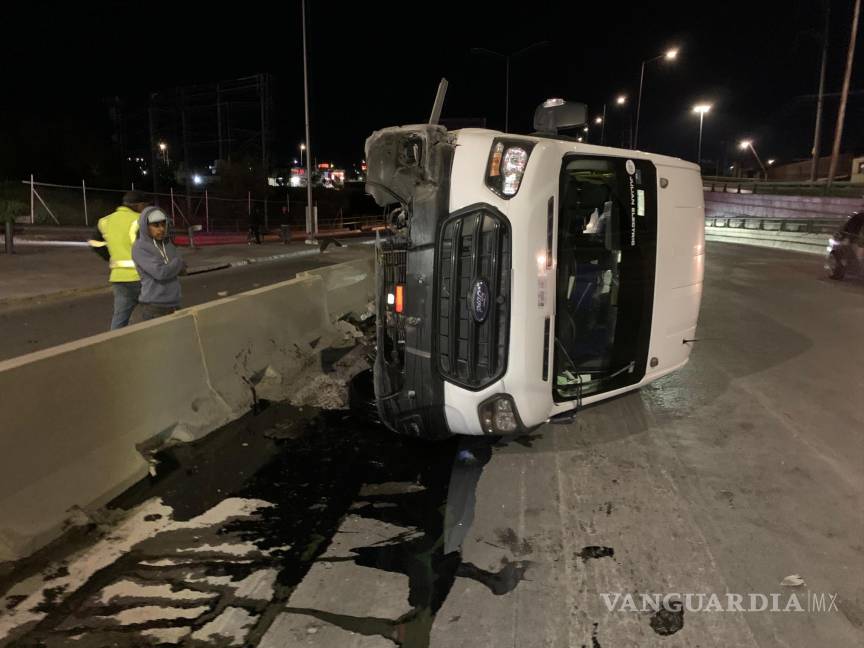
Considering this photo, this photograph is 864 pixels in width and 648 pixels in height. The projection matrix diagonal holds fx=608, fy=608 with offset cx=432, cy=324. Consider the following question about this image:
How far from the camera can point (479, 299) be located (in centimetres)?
367

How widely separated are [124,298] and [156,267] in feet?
3.14

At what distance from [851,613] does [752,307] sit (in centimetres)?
891

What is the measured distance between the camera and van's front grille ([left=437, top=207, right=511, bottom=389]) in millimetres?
3625

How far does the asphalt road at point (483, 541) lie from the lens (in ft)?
9.14

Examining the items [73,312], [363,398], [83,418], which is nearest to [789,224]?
[363,398]

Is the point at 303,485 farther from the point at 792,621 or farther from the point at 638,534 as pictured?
the point at 792,621

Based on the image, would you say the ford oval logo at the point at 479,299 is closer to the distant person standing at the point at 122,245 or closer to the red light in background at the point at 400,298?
the red light in background at the point at 400,298

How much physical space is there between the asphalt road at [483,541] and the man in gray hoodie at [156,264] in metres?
1.37

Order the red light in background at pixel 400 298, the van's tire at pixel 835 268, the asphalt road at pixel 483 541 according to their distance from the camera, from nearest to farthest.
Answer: the asphalt road at pixel 483 541 < the red light in background at pixel 400 298 < the van's tire at pixel 835 268

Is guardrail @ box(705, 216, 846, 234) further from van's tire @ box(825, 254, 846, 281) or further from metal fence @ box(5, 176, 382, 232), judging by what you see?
metal fence @ box(5, 176, 382, 232)

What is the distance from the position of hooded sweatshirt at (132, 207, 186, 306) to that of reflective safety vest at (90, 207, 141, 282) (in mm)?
400

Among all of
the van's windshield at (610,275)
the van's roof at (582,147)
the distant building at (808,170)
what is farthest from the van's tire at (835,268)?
the distant building at (808,170)

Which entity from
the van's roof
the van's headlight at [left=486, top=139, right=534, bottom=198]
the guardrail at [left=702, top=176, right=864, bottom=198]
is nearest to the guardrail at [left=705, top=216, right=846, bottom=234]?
the guardrail at [left=702, top=176, right=864, bottom=198]
